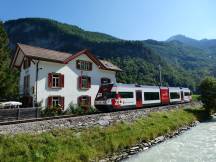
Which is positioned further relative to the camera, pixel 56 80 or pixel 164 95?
pixel 164 95

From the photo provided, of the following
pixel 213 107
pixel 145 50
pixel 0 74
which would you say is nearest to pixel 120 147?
pixel 0 74

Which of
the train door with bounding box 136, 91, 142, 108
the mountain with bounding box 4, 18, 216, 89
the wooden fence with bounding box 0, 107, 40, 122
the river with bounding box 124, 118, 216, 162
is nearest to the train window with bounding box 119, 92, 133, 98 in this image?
the train door with bounding box 136, 91, 142, 108

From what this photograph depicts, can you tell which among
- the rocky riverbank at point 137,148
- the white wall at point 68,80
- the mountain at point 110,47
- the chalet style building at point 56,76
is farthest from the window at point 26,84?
the mountain at point 110,47

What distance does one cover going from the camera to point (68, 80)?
31.3 metres

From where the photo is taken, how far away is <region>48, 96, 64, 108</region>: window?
28.7 metres

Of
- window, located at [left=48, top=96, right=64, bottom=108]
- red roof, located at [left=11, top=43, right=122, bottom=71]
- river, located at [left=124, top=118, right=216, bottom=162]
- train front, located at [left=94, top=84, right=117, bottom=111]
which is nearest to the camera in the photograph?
river, located at [left=124, top=118, right=216, bottom=162]

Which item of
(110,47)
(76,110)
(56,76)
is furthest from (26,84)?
(110,47)

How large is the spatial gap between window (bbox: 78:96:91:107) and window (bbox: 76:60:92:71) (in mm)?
4028

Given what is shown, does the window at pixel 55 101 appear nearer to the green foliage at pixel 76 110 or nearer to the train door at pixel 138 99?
the green foliage at pixel 76 110

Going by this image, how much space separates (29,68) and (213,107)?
31.1 m

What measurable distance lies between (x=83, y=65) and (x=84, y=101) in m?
5.03

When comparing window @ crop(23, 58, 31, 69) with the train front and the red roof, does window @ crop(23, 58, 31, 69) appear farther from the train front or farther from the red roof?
the train front

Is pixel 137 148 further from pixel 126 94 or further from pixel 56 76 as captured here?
pixel 56 76

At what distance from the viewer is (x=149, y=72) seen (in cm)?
11950
